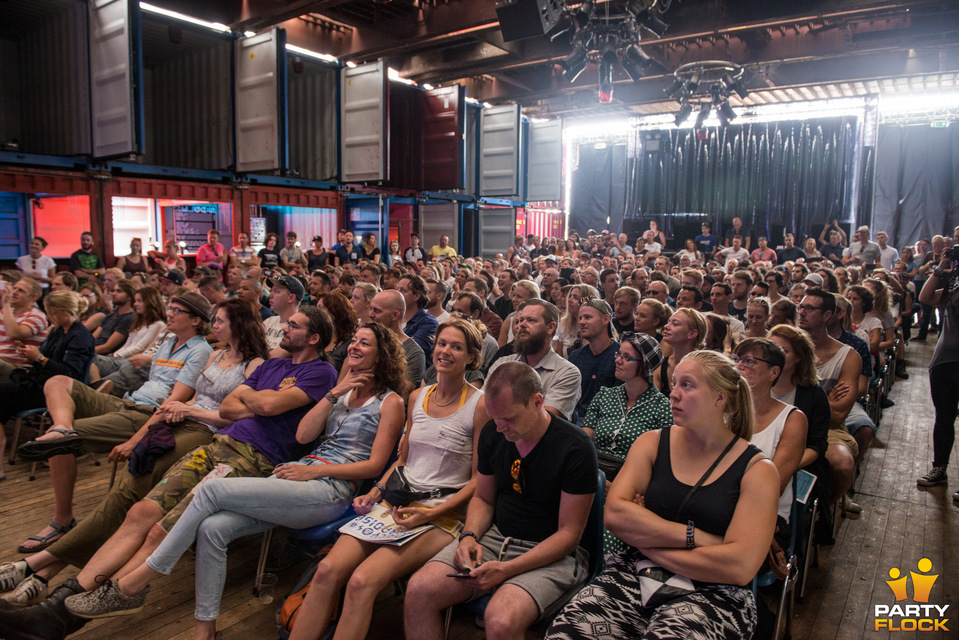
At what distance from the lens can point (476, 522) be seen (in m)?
2.19

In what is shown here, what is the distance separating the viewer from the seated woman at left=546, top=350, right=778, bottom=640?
68.7 inches

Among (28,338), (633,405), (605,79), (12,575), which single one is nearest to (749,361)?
(633,405)

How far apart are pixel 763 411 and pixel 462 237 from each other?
13358 millimetres

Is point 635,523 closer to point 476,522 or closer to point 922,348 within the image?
point 476,522

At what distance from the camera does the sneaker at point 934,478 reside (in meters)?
3.99

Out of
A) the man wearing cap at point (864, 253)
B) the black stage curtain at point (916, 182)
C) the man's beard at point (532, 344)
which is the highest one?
the black stage curtain at point (916, 182)

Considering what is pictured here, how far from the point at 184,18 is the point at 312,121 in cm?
310

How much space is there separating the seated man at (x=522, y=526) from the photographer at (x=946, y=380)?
10.4 feet

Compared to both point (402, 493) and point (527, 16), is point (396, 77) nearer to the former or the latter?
point (527, 16)

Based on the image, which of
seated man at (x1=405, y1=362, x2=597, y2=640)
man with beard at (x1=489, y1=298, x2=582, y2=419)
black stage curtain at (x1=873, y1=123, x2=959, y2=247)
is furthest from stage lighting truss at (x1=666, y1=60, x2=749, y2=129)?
seated man at (x1=405, y1=362, x2=597, y2=640)

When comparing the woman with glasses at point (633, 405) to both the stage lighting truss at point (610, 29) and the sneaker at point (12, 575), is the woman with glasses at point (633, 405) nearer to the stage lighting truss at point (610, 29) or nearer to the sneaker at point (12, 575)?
the sneaker at point (12, 575)

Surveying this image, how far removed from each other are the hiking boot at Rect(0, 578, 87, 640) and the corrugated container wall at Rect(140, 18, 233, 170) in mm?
9449

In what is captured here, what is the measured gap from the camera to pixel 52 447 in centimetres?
308

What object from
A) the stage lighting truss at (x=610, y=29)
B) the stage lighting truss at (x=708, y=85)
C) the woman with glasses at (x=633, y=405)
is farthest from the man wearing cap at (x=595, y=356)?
the stage lighting truss at (x=708, y=85)
